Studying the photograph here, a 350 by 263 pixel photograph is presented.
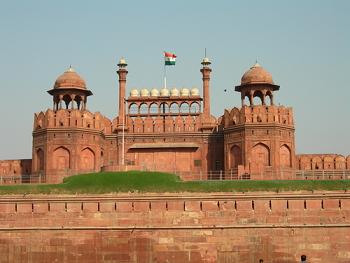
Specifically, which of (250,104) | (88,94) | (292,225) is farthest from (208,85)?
(292,225)

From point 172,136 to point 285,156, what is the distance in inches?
276

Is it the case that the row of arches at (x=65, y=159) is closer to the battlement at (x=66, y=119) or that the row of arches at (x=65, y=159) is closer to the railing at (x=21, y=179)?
the railing at (x=21, y=179)

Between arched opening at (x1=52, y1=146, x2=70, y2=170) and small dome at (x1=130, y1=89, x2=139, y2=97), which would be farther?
small dome at (x1=130, y1=89, x2=139, y2=97)

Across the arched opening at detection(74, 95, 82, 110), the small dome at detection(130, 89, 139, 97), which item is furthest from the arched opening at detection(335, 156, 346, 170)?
the arched opening at detection(74, 95, 82, 110)

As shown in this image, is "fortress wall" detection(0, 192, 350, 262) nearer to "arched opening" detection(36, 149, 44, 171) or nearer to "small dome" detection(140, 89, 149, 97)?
"arched opening" detection(36, 149, 44, 171)

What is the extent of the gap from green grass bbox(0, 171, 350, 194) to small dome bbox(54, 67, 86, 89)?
840 cm

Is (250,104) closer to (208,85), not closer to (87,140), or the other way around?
(208,85)

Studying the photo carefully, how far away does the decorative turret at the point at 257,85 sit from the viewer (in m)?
33.0

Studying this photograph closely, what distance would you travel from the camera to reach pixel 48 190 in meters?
26.5

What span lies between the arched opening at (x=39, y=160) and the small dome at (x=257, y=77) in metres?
12.8

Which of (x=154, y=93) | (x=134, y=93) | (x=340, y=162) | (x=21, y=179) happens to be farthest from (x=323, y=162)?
(x=21, y=179)

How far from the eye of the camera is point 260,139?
31.2 meters

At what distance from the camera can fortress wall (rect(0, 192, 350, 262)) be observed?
992 inches

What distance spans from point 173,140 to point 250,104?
5.21 m
